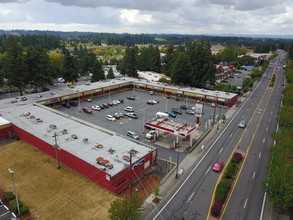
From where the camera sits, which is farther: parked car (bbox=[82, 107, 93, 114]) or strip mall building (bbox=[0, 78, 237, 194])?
parked car (bbox=[82, 107, 93, 114])

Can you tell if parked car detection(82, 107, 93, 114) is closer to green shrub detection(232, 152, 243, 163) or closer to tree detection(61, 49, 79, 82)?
tree detection(61, 49, 79, 82)

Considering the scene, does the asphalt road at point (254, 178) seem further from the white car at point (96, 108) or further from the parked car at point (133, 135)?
the white car at point (96, 108)

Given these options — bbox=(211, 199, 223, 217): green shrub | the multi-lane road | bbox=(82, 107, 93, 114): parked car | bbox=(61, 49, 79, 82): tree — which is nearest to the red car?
the multi-lane road

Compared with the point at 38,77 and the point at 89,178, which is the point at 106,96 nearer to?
the point at 38,77

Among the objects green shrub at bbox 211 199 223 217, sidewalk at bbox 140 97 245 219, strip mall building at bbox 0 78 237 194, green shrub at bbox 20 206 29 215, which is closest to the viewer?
green shrub at bbox 20 206 29 215

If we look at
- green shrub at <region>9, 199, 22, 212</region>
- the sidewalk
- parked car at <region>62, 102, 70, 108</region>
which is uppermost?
parked car at <region>62, 102, 70, 108</region>

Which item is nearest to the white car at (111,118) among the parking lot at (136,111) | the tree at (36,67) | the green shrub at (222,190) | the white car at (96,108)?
the parking lot at (136,111)
